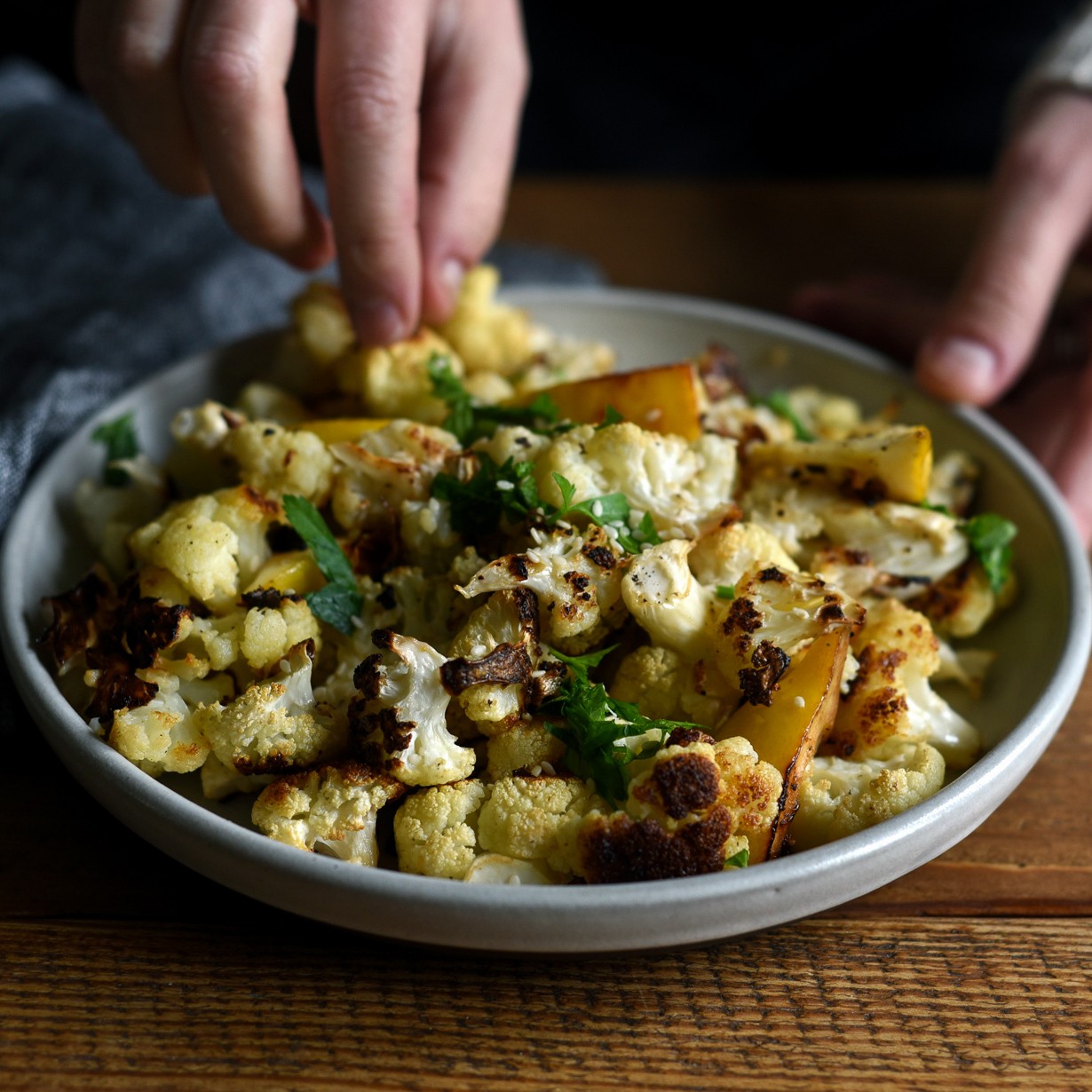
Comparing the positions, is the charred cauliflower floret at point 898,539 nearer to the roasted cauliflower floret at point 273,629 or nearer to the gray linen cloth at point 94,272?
the roasted cauliflower floret at point 273,629

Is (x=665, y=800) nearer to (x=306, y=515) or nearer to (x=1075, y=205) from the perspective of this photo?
(x=306, y=515)

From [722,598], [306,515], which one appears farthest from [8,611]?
[722,598]

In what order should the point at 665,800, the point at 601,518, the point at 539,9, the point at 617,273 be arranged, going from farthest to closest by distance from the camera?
the point at 539,9 → the point at 617,273 → the point at 601,518 → the point at 665,800

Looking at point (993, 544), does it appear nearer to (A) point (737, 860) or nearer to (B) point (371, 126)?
(A) point (737, 860)

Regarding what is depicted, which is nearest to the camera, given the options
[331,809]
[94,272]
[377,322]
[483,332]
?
[331,809]

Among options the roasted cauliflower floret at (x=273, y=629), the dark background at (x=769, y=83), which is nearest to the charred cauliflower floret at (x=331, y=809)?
the roasted cauliflower floret at (x=273, y=629)

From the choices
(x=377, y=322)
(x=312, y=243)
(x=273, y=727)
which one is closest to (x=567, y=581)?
(x=273, y=727)

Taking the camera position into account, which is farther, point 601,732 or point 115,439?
point 115,439
